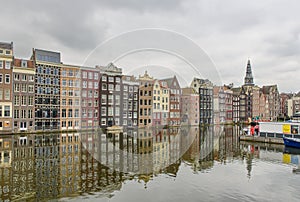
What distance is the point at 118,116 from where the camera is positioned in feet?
189

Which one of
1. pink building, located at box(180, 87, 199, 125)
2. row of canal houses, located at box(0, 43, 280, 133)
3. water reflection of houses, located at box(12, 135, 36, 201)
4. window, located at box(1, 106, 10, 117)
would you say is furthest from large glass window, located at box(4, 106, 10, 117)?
pink building, located at box(180, 87, 199, 125)

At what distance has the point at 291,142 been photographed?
1363 inches

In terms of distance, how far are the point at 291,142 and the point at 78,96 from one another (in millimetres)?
42594

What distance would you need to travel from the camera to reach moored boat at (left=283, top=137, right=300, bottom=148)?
34.1 metres

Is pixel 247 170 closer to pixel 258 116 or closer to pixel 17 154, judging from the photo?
pixel 17 154

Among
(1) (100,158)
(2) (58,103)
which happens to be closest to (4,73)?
(2) (58,103)

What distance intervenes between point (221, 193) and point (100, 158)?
41.5 feet

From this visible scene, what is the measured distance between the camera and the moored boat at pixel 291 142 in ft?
112

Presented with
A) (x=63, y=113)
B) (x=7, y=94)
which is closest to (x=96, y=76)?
(x=63, y=113)

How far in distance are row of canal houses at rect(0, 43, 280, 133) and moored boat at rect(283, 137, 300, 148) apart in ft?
42.9

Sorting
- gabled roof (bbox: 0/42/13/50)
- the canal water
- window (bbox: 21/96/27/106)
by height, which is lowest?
the canal water

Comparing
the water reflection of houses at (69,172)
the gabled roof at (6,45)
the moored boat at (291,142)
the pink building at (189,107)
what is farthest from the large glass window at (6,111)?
the moored boat at (291,142)

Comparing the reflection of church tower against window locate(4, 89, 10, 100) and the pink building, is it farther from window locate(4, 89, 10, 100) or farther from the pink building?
window locate(4, 89, 10, 100)

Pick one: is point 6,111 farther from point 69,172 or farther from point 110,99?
point 69,172
